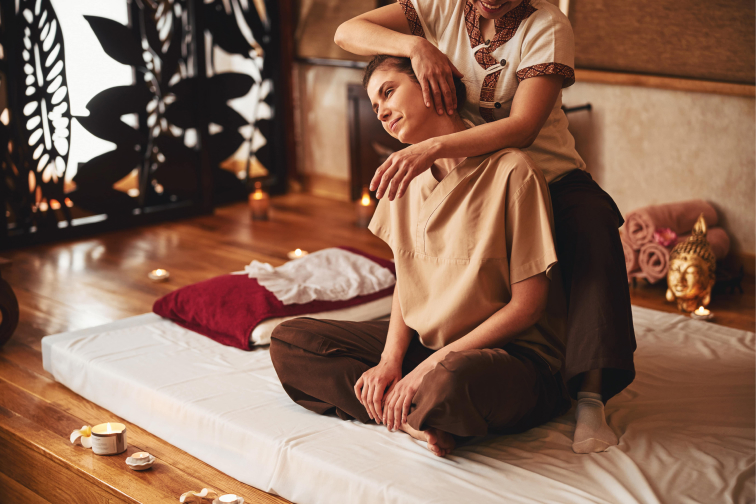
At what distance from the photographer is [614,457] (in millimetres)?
1566

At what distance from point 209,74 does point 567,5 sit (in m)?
2.11

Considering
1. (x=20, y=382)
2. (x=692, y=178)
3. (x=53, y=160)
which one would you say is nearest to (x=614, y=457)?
(x=20, y=382)

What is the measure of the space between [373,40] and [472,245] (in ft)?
1.80

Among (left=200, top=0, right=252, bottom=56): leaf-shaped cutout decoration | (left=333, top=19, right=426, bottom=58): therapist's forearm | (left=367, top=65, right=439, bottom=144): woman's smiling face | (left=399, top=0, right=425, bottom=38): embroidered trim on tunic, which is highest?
(left=200, top=0, right=252, bottom=56): leaf-shaped cutout decoration

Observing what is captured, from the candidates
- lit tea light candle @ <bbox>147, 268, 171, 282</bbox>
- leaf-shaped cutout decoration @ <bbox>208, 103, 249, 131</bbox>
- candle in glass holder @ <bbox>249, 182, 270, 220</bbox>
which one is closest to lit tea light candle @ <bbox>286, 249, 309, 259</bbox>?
lit tea light candle @ <bbox>147, 268, 171, 282</bbox>

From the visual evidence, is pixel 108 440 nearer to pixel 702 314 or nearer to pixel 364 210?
pixel 702 314

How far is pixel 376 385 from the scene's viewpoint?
160 centimetres

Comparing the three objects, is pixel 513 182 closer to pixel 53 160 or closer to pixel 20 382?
pixel 20 382

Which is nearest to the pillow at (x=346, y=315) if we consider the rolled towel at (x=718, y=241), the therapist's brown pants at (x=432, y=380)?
the therapist's brown pants at (x=432, y=380)

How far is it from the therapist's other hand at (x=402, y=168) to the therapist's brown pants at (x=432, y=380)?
0.35 m

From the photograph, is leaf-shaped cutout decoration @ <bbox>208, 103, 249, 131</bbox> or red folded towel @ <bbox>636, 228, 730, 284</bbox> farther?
leaf-shaped cutout decoration @ <bbox>208, 103, 249, 131</bbox>

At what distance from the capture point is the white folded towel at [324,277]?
246 cm

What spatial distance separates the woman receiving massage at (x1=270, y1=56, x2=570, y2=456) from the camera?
148cm

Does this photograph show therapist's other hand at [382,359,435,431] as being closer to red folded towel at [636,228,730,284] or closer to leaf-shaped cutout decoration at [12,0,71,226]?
red folded towel at [636,228,730,284]
